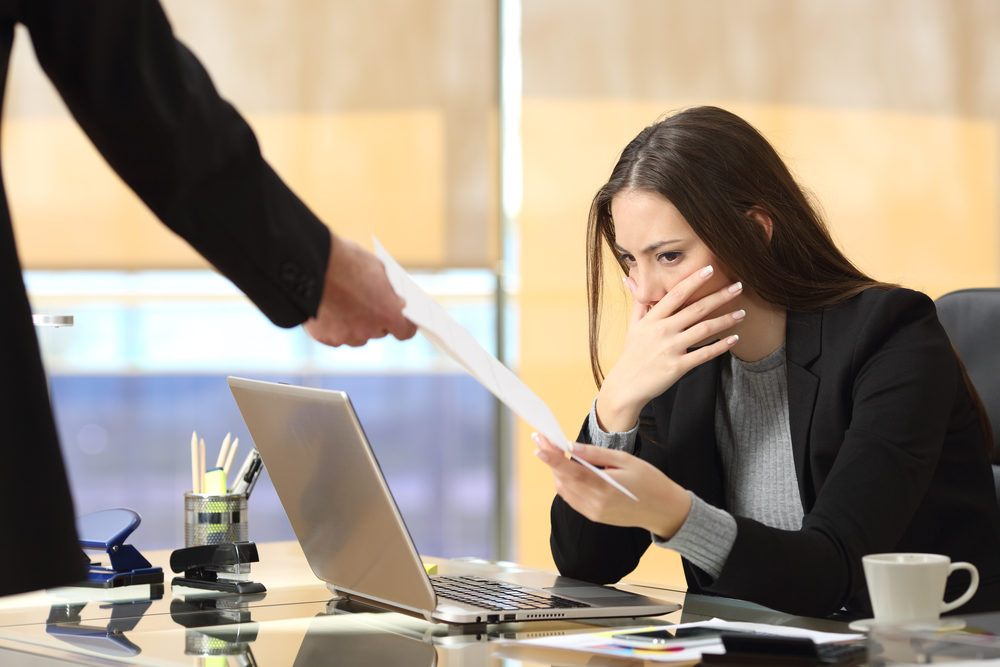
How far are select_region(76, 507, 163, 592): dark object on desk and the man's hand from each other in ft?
1.93

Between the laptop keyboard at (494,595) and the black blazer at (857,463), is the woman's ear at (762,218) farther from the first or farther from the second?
the laptop keyboard at (494,595)

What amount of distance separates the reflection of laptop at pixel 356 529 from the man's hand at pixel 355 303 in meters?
0.15

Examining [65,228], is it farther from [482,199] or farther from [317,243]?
[317,243]

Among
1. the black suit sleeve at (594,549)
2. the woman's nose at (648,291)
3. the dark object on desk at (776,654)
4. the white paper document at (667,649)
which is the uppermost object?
the woman's nose at (648,291)

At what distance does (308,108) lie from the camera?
3504 mm

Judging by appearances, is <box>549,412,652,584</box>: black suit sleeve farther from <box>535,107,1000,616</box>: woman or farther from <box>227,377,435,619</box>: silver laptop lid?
<box>227,377,435,619</box>: silver laptop lid

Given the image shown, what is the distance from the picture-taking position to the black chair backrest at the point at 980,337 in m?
1.64

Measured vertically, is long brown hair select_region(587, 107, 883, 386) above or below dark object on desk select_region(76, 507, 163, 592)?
above

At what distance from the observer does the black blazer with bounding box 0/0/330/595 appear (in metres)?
0.76

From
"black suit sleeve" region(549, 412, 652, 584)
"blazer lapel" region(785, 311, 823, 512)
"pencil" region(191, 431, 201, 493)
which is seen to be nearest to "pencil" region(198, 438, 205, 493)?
"pencil" region(191, 431, 201, 493)

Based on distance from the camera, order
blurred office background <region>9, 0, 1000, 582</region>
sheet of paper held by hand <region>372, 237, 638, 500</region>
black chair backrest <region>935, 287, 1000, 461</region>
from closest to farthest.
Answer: sheet of paper held by hand <region>372, 237, 638, 500</region> < black chair backrest <region>935, 287, 1000, 461</region> < blurred office background <region>9, 0, 1000, 582</region>

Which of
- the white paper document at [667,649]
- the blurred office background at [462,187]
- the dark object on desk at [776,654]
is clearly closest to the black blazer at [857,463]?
the white paper document at [667,649]

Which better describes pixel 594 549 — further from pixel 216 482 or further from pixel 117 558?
pixel 117 558

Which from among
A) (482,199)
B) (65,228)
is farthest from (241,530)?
(482,199)
